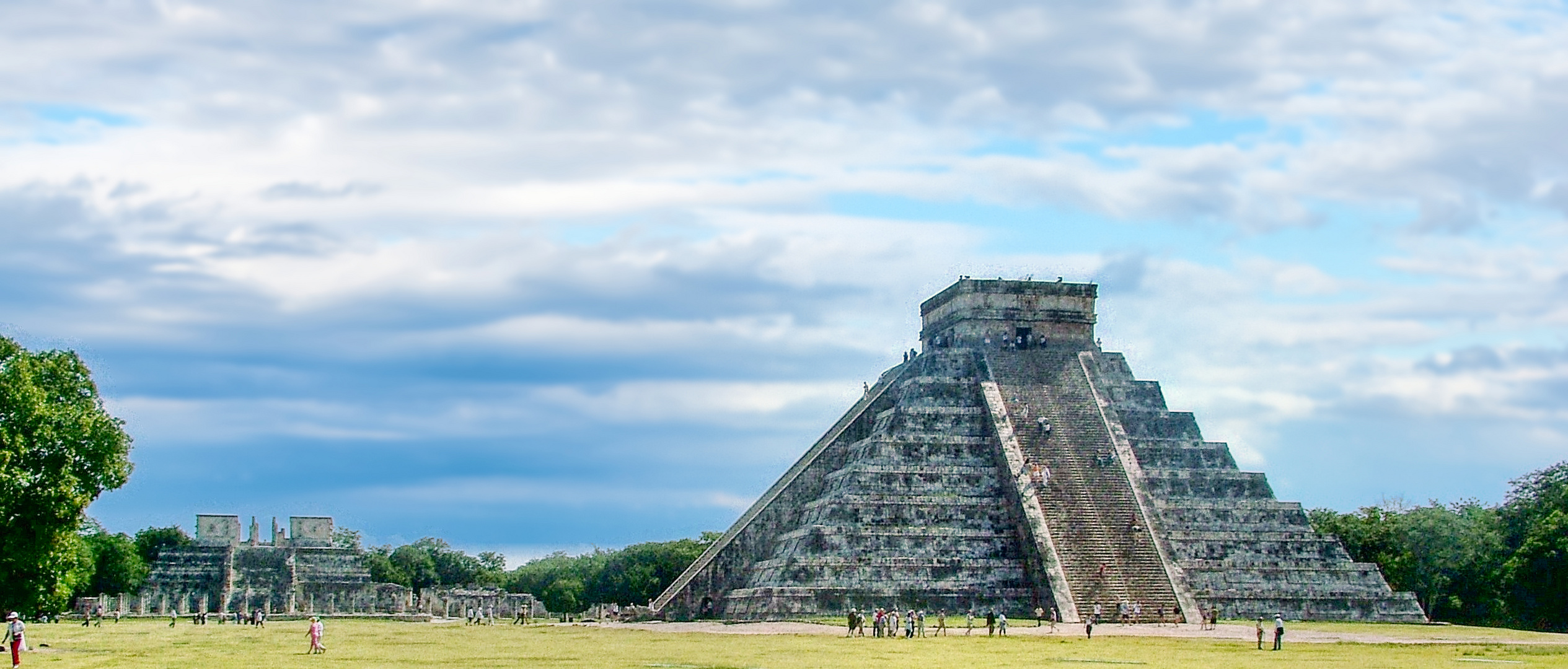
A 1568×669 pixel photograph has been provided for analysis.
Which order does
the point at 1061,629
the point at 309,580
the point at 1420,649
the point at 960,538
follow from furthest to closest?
1. the point at 309,580
2. the point at 960,538
3. the point at 1061,629
4. the point at 1420,649

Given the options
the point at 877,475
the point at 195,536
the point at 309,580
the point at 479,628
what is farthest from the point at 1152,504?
the point at 195,536

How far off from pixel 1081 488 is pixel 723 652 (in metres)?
21.6

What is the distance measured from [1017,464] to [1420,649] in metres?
17.4

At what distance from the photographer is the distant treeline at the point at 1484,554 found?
5350 centimetres

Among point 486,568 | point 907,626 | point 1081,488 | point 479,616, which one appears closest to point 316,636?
point 907,626

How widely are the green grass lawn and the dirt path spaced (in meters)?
1.15

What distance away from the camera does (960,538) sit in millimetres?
49438

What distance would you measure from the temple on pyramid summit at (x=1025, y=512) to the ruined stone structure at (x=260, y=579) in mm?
22417

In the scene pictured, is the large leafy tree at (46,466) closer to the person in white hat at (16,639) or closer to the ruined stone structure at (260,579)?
the person in white hat at (16,639)

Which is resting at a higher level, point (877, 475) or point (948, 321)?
point (948, 321)

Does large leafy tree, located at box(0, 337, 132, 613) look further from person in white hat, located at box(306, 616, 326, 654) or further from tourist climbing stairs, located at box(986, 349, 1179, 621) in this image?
tourist climbing stairs, located at box(986, 349, 1179, 621)

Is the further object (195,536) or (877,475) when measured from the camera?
(195,536)

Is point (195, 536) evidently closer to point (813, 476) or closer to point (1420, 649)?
point (813, 476)

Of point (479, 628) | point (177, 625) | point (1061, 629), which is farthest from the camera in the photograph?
point (177, 625)
